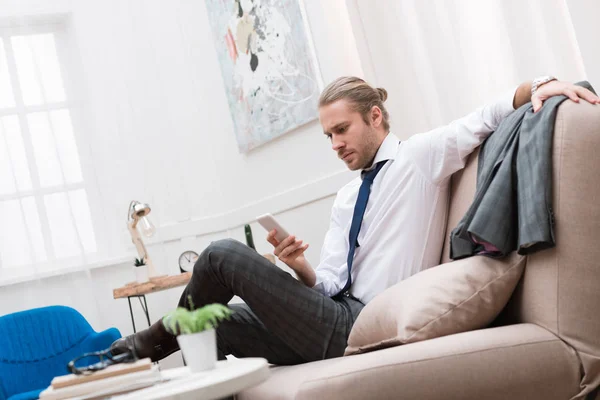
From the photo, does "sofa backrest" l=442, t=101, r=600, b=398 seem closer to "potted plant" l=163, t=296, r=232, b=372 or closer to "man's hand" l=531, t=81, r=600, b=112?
"man's hand" l=531, t=81, r=600, b=112

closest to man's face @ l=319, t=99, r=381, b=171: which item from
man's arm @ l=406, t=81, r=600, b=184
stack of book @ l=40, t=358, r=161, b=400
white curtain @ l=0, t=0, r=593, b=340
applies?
man's arm @ l=406, t=81, r=600, b=184

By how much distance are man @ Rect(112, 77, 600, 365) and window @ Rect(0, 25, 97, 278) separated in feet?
7.57

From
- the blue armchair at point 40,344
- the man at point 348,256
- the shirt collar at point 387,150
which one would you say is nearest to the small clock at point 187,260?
the blue armchair at point 40,344

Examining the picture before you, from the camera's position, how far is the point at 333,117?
2.58 m

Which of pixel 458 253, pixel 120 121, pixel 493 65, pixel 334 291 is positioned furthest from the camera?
pixel 120 121

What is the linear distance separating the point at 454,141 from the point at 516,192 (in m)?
0.39

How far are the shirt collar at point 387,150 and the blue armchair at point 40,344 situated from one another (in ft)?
6.10

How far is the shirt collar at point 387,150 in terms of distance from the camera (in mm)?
2467

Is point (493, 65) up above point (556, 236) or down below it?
above

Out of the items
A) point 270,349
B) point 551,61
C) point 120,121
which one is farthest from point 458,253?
point 120,121

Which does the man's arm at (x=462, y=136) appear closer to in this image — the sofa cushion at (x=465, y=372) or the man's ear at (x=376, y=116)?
the man's ear at (x=376, y=116)

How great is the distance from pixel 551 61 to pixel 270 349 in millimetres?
1287

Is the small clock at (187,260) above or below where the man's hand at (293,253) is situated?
above

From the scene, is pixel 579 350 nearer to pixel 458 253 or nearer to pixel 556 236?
pixel 556 236
